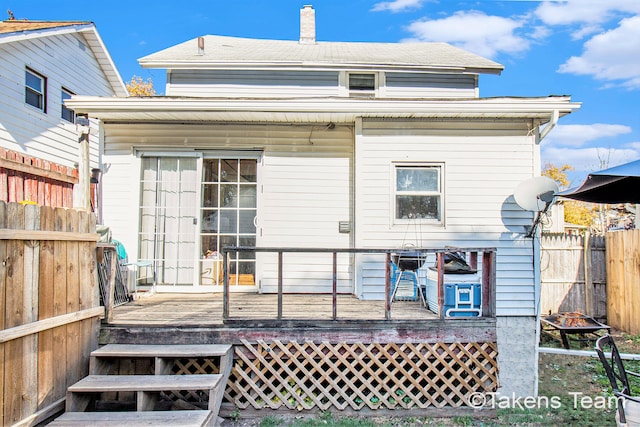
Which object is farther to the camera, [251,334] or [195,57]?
[195,57]

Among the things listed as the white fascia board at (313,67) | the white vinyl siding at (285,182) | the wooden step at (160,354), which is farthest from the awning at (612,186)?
the white fascia board at (313,67)

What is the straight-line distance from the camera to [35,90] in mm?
8828

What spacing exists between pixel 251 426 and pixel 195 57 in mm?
7042

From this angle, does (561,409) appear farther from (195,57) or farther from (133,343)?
(195,57)

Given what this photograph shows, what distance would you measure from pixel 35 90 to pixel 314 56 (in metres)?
6.00

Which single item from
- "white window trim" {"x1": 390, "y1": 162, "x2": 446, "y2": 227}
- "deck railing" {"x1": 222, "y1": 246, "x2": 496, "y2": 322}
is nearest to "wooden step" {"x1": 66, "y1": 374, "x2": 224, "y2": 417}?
"deck railing" {"x1": 222, "y1": 246, "x2": 496, "y2": 322}

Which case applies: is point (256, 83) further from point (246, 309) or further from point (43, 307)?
point (43, 307)

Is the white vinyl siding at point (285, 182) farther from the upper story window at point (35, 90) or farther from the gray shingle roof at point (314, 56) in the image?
the upper story window at point (35, 90)

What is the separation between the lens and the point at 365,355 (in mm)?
4266

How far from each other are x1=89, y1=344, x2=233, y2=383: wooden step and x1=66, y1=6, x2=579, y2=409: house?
6.03ft

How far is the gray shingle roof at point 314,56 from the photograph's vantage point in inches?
323

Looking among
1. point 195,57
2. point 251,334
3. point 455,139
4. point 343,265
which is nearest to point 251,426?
point 251,334

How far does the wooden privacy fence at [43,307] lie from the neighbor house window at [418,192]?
3.83m

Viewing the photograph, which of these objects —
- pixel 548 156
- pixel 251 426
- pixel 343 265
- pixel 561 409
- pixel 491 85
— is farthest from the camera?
pixel 548 156
